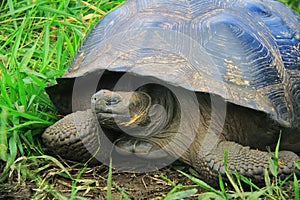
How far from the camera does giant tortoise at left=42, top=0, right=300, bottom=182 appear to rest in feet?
10.6

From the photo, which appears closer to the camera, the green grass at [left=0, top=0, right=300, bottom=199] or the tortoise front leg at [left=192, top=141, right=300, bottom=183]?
the tortoise front leg at [left=192, top=141, right=300, bottom=183]

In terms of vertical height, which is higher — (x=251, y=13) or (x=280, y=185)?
(x=251, y=13)

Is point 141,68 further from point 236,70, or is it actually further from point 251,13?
point 251,13

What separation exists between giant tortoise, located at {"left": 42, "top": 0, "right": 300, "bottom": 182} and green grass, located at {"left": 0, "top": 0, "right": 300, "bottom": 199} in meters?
0.16

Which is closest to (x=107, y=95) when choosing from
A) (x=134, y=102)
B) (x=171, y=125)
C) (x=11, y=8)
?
(x=134, y=102)

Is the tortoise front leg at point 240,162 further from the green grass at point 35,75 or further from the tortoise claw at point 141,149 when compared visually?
the tortoise claw at point 141,149

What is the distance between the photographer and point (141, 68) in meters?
3.24

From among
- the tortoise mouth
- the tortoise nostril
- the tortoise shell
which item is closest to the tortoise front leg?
the tortoise shell

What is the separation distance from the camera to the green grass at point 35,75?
11.1 feet

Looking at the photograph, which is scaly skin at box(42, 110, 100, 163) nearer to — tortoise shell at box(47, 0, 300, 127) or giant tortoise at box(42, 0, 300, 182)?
giant tortoise at box(42, 0, 300, 182)

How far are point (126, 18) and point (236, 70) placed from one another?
815 mm

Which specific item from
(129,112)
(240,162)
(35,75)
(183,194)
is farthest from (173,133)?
(35,75)

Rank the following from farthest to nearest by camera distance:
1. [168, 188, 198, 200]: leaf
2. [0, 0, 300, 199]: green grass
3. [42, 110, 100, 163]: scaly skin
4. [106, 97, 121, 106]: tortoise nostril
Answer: [42, 110, 100, 163]: scaly skin < [0, 0, 300, 199]: green grass < [106, 97, 121, 106]: tortoise nostril < [168, 188, 198, 200]: leaf

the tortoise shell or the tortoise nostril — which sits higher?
the tortoise shell
